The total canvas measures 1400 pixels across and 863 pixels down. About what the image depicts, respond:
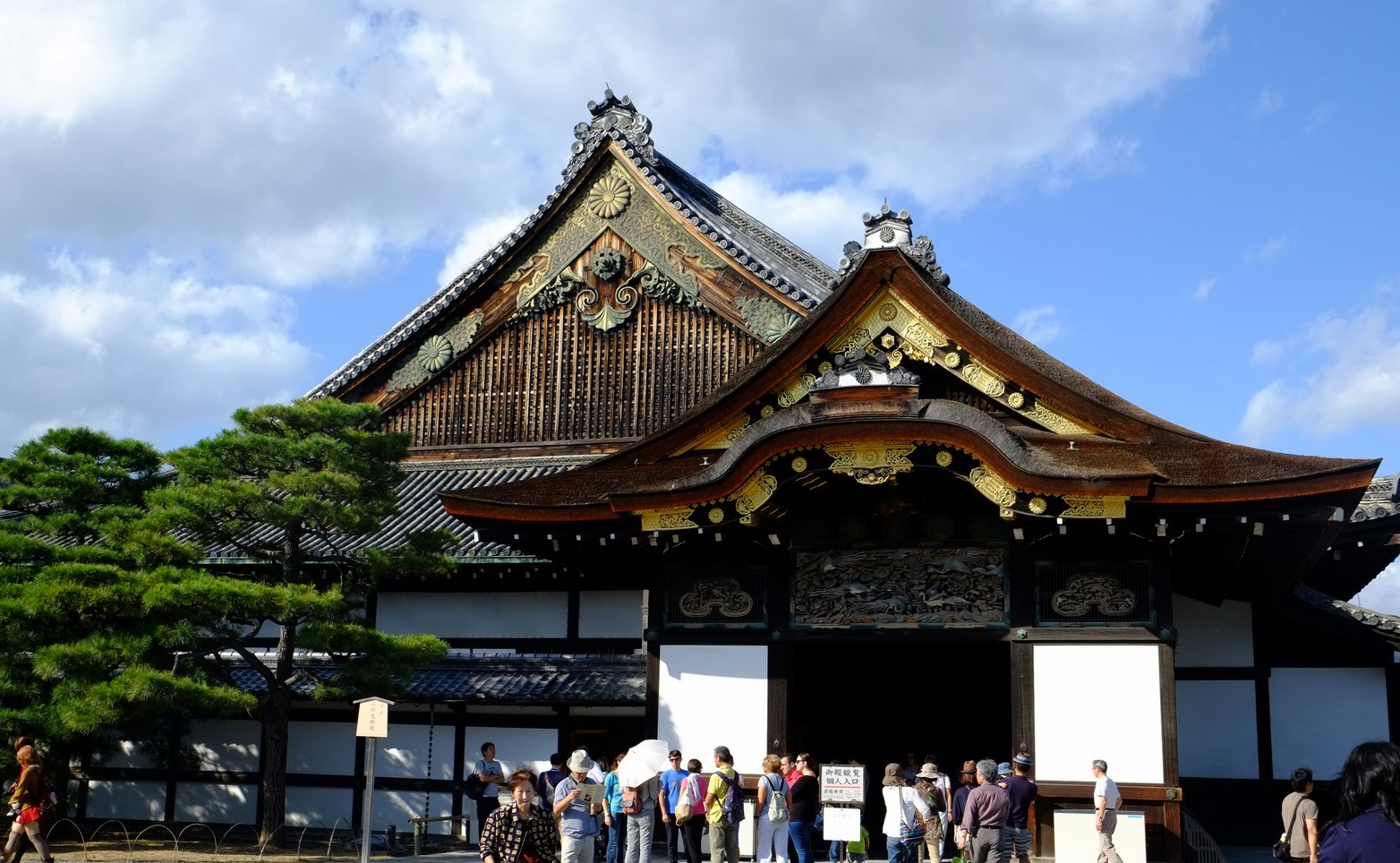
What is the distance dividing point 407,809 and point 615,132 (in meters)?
12.9

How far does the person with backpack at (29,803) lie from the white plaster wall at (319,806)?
639cm

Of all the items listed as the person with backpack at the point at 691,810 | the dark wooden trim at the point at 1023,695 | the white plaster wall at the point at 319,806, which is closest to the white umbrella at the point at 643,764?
the person with backpack at the point at 691,810

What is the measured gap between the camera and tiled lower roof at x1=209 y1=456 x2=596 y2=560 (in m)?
20.8

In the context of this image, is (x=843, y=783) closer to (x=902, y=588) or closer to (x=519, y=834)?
(x=902, y=588)

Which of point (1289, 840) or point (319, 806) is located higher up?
point (1289, 840)

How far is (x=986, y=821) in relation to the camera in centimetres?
1270

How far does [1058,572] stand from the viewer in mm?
15422

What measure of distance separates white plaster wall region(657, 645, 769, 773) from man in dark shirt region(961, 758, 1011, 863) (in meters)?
3.65

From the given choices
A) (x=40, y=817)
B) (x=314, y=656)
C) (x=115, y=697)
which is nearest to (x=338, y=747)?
(x=314, y=656)

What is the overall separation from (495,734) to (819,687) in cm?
506

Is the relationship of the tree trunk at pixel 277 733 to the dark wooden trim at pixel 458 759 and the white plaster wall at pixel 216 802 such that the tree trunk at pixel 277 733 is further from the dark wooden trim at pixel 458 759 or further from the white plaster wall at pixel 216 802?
the white plaster wall at pixel 216 802

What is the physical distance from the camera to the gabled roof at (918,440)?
45.9ft

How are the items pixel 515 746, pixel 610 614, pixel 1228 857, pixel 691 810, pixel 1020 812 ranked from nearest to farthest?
pixel 1020 812 → pixel 691 810 → pixel 1228 857 → pixel 515 746 → pixel 610 614

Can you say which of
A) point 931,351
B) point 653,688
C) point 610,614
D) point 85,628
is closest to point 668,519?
point 653,688
